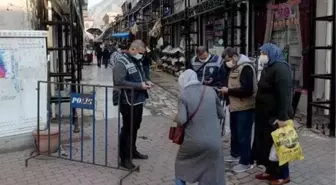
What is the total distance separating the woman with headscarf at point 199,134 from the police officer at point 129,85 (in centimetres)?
148

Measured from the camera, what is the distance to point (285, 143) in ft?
15.1

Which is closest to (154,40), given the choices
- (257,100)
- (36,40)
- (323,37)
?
(323,37)

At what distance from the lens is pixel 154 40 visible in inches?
1061

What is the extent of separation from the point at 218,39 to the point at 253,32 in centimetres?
373

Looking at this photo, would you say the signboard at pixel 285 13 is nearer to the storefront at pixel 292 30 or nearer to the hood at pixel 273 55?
the storefront at pixel 292 30

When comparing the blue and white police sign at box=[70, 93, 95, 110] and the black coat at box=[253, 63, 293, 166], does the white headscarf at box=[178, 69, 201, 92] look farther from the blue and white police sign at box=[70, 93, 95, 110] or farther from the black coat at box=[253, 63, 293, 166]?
the blue and white police sign at box=[70, 93, 95, 110]

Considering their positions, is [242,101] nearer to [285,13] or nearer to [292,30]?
[292,30]

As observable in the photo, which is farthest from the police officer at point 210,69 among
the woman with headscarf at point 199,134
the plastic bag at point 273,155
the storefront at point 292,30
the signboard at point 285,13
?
the signboard at point 285,13

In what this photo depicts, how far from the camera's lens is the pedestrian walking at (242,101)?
5.17 metres

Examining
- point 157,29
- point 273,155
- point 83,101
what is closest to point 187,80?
point 273,155

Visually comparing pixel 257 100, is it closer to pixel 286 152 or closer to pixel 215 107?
pixel 286 152

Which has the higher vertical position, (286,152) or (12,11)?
(12,11)

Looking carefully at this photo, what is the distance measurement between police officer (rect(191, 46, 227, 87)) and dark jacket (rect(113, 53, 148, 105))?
117cm

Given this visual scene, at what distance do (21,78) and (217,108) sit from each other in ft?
11.8
